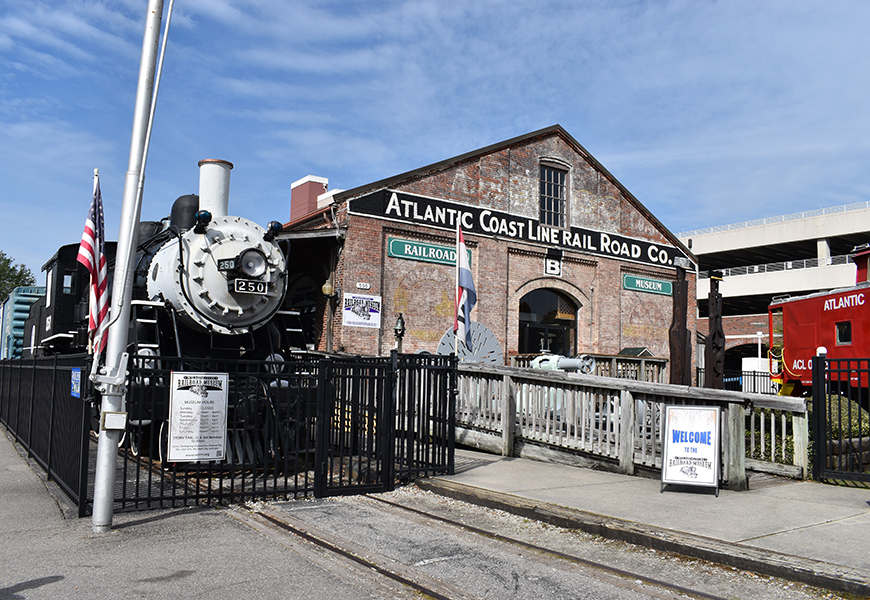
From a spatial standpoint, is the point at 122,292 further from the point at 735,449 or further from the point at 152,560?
the point at 735,449

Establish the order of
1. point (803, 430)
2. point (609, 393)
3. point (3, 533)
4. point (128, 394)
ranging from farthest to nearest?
1. point (609, 393)
2. point (803, 430)
3. point (128, 394)
4. point (3, 533)

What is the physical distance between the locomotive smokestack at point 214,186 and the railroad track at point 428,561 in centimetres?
571

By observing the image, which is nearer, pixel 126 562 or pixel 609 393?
pixel 126 562

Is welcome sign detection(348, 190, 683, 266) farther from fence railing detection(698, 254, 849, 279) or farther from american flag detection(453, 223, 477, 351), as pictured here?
fence railing detection(698, 254, 849, 279)

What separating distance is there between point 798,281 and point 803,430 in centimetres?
4272

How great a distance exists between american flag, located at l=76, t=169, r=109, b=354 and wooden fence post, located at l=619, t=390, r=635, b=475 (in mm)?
6212

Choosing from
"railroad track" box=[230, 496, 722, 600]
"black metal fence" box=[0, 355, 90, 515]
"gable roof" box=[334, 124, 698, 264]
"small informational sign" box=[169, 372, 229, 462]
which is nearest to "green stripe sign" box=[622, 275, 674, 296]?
"gable roof" box=[334, 124, 698, 264]

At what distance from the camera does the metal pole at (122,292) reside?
6258mm

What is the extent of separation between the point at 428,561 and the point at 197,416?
3.13m

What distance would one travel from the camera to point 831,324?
15.5m

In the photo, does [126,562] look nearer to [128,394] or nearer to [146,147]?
[128,394]

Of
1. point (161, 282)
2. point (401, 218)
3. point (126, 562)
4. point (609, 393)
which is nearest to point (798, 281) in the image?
point (401, 218)

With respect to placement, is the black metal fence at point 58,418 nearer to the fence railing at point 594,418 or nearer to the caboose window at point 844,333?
the fence railing at point 594,418

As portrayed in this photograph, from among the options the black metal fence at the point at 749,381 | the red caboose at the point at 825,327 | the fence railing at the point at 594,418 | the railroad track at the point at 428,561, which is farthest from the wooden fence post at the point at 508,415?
the black metal fence at the point at 749,381
